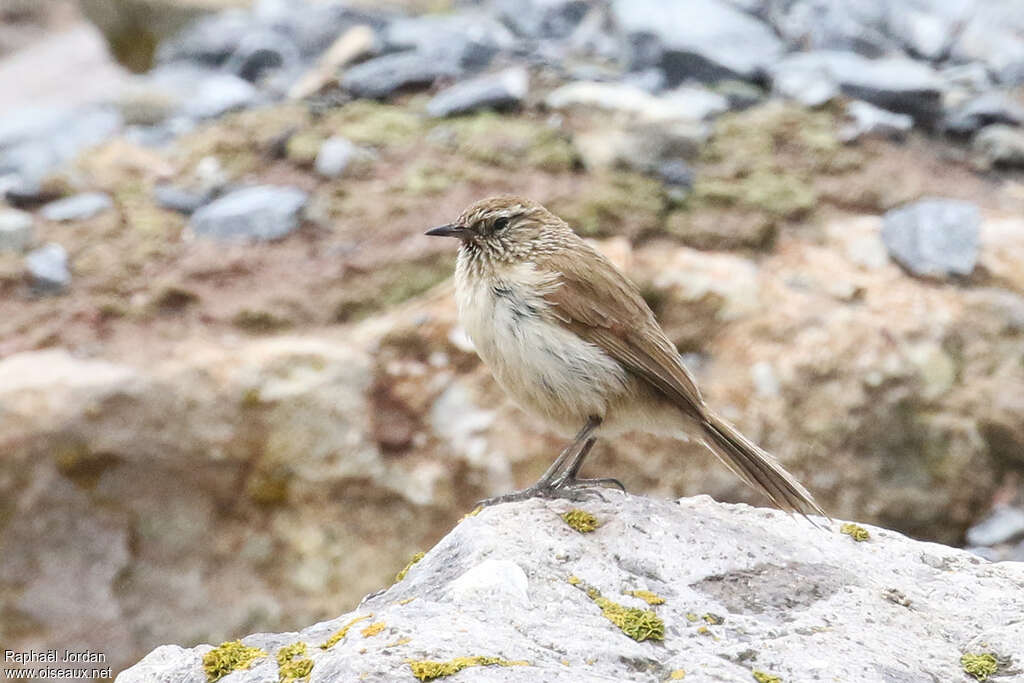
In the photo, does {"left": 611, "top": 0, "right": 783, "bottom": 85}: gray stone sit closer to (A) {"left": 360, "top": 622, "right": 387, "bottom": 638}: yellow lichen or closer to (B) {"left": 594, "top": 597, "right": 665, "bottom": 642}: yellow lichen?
(B) {"left": 594, "top": 597, "right": 665, "bottom": 642}: yellow lichen

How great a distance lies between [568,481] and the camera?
471cm

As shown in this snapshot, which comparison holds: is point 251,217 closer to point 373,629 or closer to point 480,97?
point 480,97

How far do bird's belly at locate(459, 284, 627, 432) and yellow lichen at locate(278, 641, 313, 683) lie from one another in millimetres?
1714

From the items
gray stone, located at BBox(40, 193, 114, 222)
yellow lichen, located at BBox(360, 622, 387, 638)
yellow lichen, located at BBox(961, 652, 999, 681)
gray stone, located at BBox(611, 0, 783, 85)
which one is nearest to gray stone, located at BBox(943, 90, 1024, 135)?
gray stone, located at BBox(611, 0, 783, 85)

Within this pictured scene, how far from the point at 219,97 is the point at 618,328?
223 inches

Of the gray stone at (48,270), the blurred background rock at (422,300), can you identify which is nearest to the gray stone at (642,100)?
the blurred background rock at (422,300)

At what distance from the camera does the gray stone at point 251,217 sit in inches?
297

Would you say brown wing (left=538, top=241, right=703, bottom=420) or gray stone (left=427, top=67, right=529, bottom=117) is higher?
brown wing (left=538, top=241, right=703, bottom=420)

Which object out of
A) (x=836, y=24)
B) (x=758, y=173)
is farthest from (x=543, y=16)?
(x=758, y=173)

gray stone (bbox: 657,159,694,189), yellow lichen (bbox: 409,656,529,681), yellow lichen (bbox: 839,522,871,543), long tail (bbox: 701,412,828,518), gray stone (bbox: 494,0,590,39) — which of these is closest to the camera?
yellow lichen (bbox: 409,656,529,681)

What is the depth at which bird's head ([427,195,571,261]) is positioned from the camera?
5.09 meters

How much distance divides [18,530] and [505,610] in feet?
13.4

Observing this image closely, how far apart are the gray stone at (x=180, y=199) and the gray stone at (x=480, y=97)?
185 centimetres

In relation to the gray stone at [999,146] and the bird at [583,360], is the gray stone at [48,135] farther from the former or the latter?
the gray stone at [999,146]
